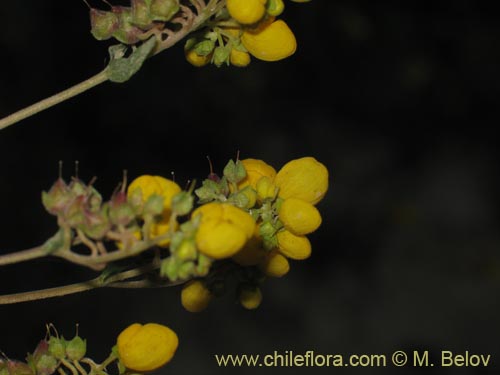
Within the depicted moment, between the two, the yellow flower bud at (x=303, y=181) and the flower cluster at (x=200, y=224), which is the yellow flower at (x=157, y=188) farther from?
the yellow flower bud at (x=303, y=181)

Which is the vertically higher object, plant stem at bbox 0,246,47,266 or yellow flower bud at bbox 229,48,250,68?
yellow flower bud at bbox 229,48,250,68

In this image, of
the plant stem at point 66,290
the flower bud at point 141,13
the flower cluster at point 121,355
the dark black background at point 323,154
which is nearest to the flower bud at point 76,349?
the flower cluster at point 121,355

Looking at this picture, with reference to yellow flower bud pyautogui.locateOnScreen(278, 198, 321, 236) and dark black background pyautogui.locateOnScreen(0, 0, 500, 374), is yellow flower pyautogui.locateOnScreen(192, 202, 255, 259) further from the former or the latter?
dark black background pyautogui.locateOnScreen(0, 0, 500, 374)

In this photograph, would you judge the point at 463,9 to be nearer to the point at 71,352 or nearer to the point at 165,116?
the point at 165,116

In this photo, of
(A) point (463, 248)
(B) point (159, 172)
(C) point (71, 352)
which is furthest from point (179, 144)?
(C) point (71, 352)

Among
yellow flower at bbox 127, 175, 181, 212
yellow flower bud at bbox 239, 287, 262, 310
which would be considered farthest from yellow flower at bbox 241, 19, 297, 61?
yellow flower bud at bbox 239, 287, 262, 310
